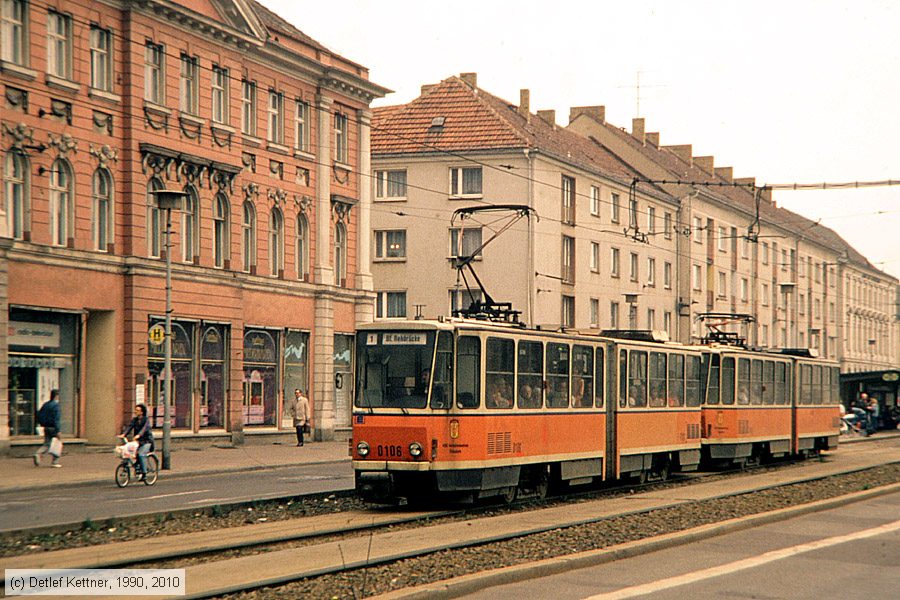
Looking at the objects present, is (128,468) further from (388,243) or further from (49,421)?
(388,243)

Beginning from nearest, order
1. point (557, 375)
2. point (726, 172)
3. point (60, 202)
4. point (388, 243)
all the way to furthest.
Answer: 1. point (557, 375)
2. point (60, 202)
3. point (388, 243)
4. point (726, 172)

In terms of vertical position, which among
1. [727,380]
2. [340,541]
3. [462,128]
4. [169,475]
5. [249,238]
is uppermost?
[462,128]

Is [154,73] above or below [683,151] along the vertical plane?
below

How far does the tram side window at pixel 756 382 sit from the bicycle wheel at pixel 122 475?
50.9 ft

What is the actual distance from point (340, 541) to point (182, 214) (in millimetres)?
23540

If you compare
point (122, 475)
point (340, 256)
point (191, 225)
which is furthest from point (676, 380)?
point (340, 256)

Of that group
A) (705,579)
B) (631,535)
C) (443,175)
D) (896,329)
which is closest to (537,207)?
(443,175)

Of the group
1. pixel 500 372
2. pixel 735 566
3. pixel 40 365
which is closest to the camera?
pixel 735 566

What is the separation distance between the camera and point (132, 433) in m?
26.3

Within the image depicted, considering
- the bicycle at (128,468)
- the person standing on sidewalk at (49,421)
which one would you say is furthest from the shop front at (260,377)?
the bicycle at (128,468)

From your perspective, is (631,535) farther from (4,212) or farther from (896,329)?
(896,329)

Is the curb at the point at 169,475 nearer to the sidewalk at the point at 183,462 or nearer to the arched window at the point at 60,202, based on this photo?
the sidewalk at the point at 183,462

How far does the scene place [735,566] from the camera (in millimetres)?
13523

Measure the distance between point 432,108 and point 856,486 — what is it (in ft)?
131
